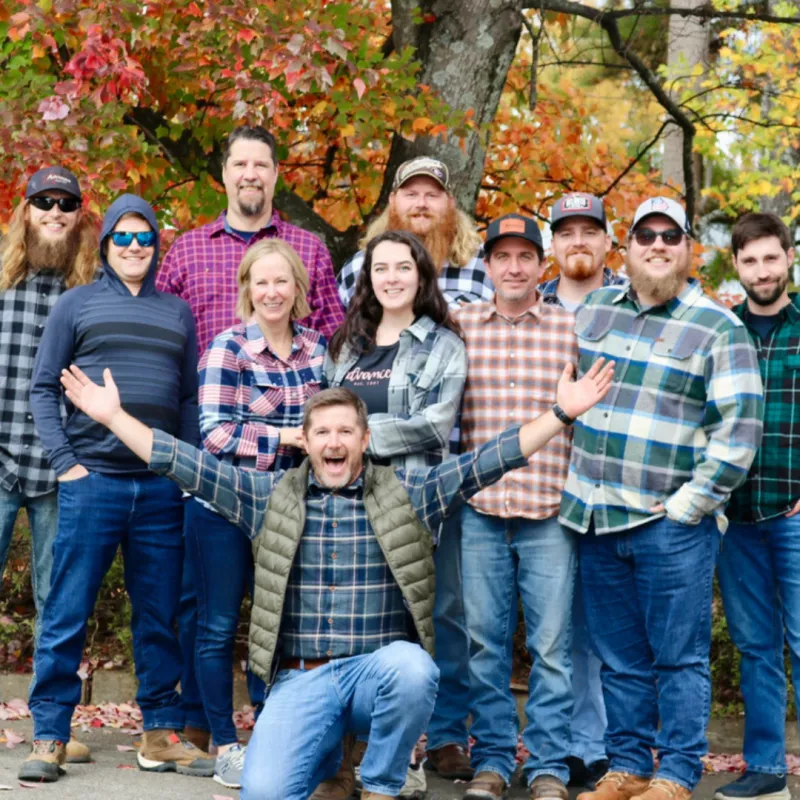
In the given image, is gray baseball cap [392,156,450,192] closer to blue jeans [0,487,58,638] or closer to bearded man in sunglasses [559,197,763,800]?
bearded man in sunglasses [559,197,763,800]

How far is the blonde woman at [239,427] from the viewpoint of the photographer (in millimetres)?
5270

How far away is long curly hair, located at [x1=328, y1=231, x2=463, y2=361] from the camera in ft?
17.8

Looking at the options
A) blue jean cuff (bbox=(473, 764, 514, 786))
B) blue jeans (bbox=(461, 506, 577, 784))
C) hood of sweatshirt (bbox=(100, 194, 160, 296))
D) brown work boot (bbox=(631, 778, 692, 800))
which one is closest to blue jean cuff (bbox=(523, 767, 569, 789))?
blue jeans (bbox=(461, 506, 577, 784))

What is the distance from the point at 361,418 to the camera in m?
4.86

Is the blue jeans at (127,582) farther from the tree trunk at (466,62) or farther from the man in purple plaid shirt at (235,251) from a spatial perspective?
the tree trunk at (466,62)

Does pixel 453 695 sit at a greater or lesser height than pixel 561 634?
lesser

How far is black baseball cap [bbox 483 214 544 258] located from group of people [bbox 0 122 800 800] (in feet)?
0.05

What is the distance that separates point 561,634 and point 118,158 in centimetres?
381

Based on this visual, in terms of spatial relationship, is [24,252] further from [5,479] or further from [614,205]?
[614,205]

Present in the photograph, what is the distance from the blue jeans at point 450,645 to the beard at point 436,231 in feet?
4.45

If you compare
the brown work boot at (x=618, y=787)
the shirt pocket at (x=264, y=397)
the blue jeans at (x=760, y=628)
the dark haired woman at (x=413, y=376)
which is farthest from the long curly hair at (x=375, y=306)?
the brown work boot at (x=618, y=787)

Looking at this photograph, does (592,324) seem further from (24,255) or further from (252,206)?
(24,255)

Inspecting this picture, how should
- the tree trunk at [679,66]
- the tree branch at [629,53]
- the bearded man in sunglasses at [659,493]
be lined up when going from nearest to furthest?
the bearded man in sunglasses at [659,493]
the tree branch at [629,53]
the tree trunk at [679,66]

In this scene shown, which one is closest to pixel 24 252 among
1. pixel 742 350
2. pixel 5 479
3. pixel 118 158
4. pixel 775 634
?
pixel 5 479
